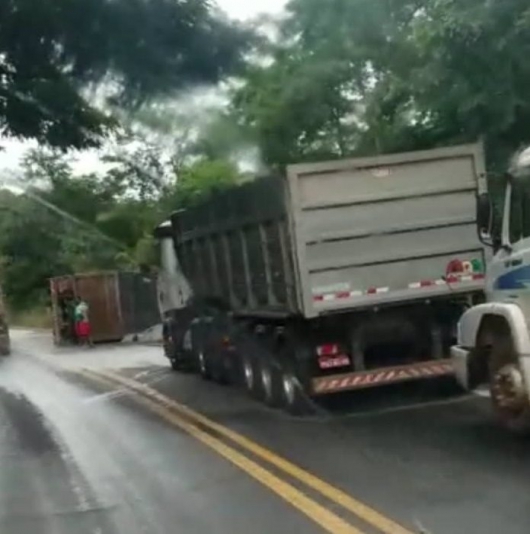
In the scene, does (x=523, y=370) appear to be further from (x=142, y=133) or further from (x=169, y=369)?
(x=169, y=369)

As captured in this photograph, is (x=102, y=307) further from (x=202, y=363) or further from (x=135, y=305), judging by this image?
(x=202, y=363)

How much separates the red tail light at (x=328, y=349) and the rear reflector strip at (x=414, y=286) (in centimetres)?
60

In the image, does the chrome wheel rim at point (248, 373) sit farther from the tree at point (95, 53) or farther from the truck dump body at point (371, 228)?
the tree at point (95, 53)

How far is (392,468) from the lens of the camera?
927cm

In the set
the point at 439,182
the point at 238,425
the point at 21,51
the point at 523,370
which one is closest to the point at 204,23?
the point at 21,51

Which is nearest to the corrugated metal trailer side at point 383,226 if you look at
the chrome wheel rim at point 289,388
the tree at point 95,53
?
the chrome wheel rim at point 289,388

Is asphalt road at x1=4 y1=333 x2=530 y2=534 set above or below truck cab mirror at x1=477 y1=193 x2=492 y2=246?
below

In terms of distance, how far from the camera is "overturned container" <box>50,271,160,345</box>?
35.6 metres

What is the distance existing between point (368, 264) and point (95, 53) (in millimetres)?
3579

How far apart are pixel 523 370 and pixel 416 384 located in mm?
4996

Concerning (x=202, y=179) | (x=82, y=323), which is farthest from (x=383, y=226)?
(x=82, y=323)

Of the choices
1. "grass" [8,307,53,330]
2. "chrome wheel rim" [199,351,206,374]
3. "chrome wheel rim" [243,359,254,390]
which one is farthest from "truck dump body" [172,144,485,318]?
"grass" [8,307,53,330]

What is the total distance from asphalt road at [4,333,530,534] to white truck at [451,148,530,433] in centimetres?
43

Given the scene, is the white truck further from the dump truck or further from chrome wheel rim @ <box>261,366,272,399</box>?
chrome wheel rim @ <box>261,366,272,399</box>
